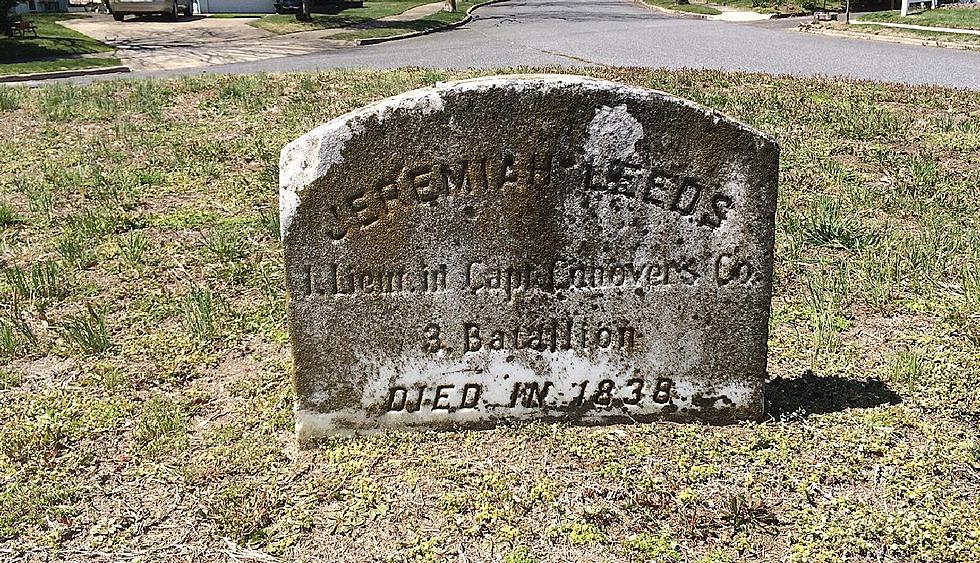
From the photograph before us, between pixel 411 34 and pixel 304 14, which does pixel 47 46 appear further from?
pixel 304 14

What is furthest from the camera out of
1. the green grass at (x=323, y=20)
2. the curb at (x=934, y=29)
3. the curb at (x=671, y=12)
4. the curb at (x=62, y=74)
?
the curb at (x=671, y=12)

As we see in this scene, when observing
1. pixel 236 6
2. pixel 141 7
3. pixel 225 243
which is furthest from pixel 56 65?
pixel 236 6

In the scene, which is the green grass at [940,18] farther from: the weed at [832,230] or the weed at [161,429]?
the weed at [161,429]

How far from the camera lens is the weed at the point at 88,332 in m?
4.68

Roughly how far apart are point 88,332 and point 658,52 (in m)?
15.5

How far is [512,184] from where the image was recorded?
347cm

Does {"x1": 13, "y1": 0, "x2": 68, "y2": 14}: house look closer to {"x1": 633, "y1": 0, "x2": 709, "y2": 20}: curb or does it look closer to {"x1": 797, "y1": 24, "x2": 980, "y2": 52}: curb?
{"x1": 633, "y1": 0, "x2": 709, "y2": 20}: curb

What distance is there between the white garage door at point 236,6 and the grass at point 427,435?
2670cm

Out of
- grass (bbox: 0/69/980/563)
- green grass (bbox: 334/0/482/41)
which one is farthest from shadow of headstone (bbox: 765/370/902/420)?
green grass (bbox: 334/0/482/41)

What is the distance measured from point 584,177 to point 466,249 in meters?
0.54

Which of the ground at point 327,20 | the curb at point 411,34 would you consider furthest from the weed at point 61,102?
the ground at point 327,20

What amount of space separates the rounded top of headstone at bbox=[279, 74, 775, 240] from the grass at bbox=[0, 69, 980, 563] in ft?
3.69

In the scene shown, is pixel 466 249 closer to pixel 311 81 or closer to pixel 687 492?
pixel 687 492

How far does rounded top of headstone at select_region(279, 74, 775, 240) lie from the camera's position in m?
3.31
